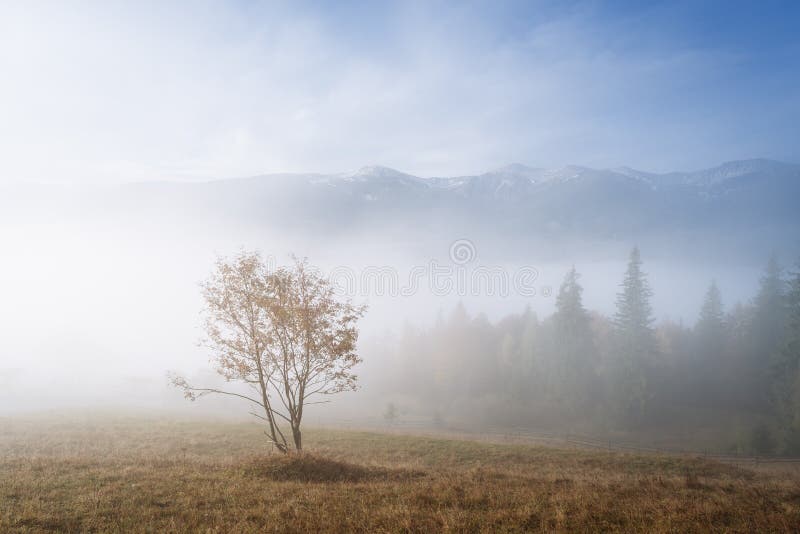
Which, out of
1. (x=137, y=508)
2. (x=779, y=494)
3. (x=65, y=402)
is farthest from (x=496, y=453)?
(x=65, y=402)

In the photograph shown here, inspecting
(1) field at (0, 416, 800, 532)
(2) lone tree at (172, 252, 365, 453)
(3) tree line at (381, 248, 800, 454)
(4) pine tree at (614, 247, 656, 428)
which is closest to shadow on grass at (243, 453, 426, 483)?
(1) field at (0, 416, 800, 532)

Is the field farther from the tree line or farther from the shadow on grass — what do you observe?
the tree line

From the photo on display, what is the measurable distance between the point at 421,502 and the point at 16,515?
392 inches

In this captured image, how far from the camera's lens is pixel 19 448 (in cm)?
2617

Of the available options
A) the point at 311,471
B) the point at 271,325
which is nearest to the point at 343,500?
the point at 311,471

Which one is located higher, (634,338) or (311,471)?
(311,471)

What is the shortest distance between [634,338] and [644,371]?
5117mm

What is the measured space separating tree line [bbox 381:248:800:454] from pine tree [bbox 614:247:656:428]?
15 centimetres

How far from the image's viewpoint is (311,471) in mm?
15586

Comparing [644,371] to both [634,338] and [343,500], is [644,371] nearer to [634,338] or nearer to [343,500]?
[634,338]

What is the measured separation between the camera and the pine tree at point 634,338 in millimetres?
59812

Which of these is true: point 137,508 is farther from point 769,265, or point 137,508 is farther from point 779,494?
point 769,265

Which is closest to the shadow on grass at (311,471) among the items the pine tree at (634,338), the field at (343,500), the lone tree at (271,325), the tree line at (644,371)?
the field at (343,500)

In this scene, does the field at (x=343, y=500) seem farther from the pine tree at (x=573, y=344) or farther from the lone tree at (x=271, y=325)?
the pine tree at (x=573, y=344)
